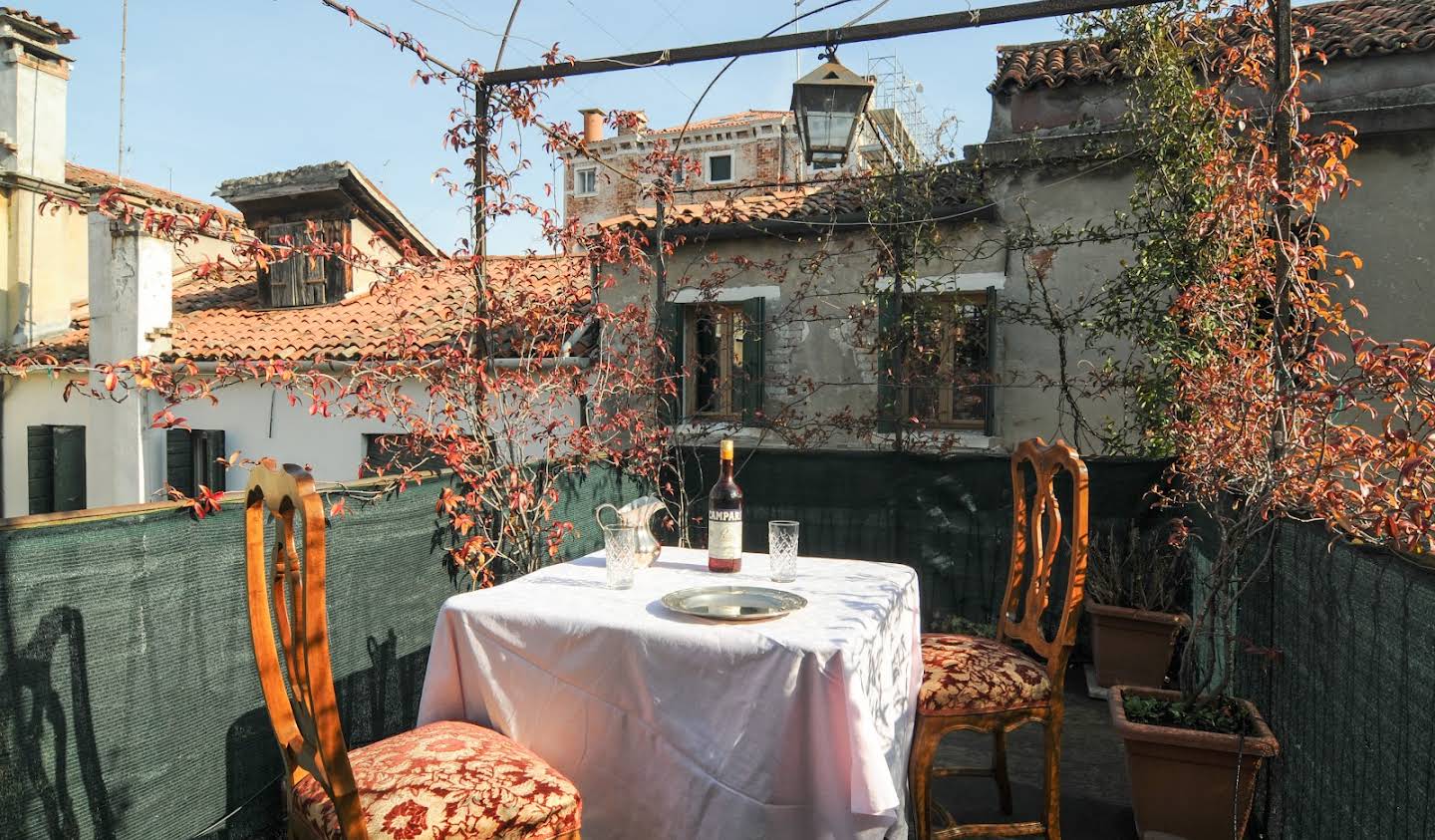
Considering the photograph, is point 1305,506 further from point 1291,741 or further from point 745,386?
point 745,386

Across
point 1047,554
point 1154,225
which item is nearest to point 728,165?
point 1154,225

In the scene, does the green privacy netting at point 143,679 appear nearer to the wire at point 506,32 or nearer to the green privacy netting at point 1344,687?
the wire at point 506,32

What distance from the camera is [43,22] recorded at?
1171cm

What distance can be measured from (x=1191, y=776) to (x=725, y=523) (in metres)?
1.71

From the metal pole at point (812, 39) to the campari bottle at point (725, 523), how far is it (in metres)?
2.32

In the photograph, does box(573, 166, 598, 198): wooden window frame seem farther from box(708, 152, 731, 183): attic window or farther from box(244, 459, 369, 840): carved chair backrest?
box(244, 459, 369, 840): carved chair backrest

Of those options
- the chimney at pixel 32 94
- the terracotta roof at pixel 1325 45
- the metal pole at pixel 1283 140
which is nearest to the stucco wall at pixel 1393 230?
the terracotta roof at pixel 1325 45

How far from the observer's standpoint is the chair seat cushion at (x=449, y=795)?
1899mm

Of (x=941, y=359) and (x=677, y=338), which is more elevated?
(x=677, y=338)

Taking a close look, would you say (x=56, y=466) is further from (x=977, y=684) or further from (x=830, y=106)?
(x=977, y=684)

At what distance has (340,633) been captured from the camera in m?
3.07

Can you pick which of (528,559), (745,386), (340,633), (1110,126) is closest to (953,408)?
(745,386)

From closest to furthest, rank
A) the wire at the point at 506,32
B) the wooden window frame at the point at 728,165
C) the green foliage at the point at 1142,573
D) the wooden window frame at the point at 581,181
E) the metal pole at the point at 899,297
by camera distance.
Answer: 1. the wire at the point at 506,32
2. the green foliage at the point at 1142,573
3. the metal pole at the point at 899,297
4. the wooden window frame at the point at 728,165
5. the wooden window frame at the point at 581,181

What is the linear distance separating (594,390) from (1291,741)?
12.7ft
